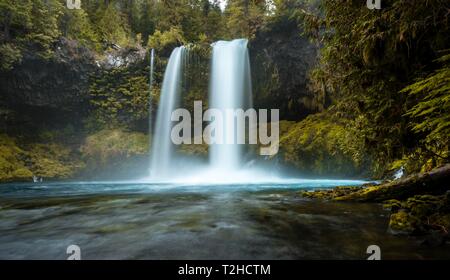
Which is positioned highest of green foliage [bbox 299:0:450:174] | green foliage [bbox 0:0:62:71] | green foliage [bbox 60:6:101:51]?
green foliage [bbox 60:6:101:51]

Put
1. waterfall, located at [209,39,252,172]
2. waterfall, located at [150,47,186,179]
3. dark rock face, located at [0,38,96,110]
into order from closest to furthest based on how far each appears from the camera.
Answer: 1. dark rock face, located at [0,38,96,110]
2. waterfall, located at [209,39,252,172]
3. waterfall, located at [150,47,186,179]

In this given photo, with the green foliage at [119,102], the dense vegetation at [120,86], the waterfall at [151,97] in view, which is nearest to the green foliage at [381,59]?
the dense vegetation at [120,86]

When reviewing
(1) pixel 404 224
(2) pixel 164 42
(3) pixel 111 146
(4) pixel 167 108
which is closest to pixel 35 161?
(3) pixel 111 146

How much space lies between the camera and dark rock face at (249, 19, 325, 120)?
800 inches

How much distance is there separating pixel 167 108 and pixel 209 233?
66.7ft

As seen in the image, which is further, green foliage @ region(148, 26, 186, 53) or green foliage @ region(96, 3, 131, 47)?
green foliage @ region(96, 3, 131, 47)

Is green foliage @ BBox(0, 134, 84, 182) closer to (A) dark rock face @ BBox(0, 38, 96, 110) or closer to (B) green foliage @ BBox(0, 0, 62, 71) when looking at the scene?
(A) dark rock face @ BBox(0, 38, 96, 110)

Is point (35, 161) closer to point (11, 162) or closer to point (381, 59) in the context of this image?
point (11, 162)

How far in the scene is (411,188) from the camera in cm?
601

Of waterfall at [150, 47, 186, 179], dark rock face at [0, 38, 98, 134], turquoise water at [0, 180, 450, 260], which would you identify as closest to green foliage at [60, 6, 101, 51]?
dark rock face at [0, 38, 98, 134]

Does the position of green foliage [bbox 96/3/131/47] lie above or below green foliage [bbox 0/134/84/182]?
above

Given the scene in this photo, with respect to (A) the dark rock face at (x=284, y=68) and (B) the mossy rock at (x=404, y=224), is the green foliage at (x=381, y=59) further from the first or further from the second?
(A) the dark rock face at (x=284, y=68)

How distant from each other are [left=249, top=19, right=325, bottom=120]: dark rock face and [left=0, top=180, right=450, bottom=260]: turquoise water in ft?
49.1

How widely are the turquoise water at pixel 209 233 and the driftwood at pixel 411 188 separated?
66 cm
